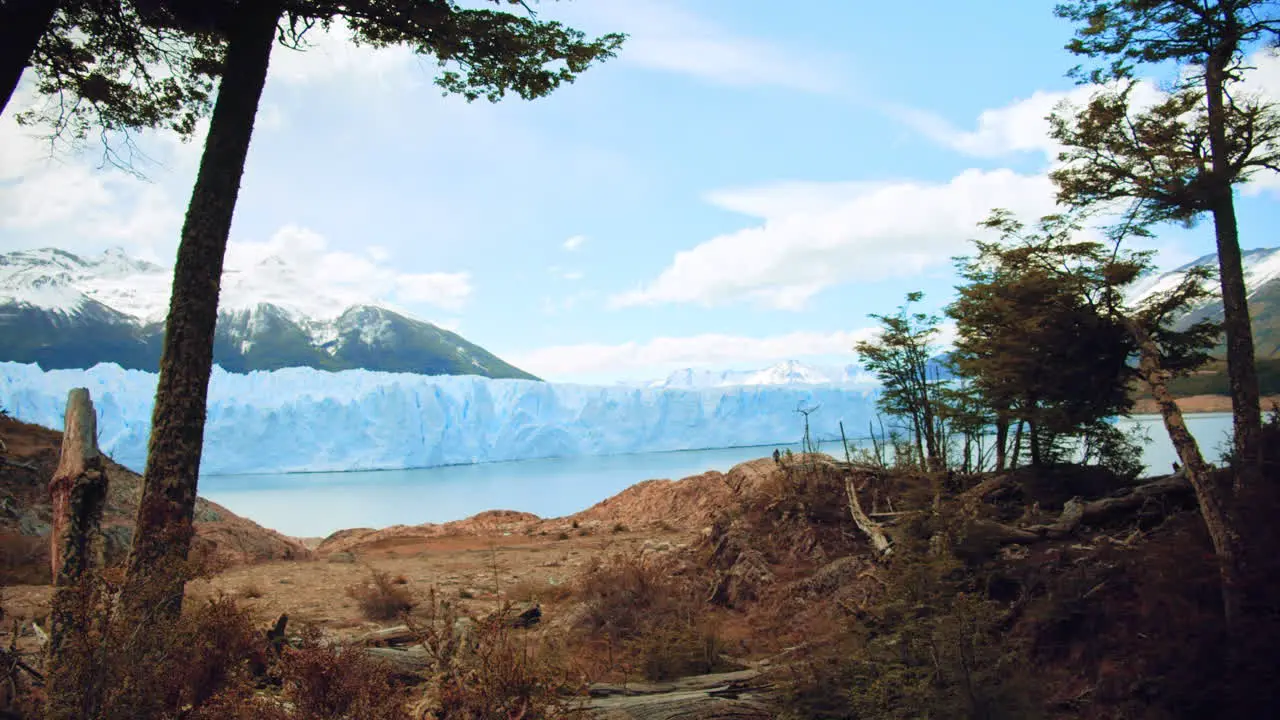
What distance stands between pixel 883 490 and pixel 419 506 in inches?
1462

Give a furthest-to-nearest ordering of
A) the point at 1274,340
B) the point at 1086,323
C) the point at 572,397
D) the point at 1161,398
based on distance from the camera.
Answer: the point at 1274,340 → the point at 572,397 → the point at 1086,323 → the point at 1161,398

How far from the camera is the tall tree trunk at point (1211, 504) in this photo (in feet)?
16.9

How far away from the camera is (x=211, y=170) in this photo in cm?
618

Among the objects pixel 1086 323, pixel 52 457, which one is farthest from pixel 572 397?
pixel 1086 323

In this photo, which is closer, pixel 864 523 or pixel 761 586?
pixel 761 586

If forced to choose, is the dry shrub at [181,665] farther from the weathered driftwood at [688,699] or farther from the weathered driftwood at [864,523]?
the weathered driftwood at [864,523]

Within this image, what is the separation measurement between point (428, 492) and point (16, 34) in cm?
4971

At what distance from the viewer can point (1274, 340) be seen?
10681 cm

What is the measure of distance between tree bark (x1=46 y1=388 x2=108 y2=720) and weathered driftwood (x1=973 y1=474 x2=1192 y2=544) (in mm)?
7581

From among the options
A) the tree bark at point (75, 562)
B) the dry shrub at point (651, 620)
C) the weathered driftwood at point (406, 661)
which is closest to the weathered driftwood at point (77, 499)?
the tree bark at point (75, 562)

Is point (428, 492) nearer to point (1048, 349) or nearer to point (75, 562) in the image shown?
point (1048, 349)

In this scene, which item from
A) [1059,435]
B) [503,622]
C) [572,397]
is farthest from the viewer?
[572,397]

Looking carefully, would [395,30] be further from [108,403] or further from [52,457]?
[108,403]

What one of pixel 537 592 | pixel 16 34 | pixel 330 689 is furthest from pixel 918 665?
pixel 16 34
